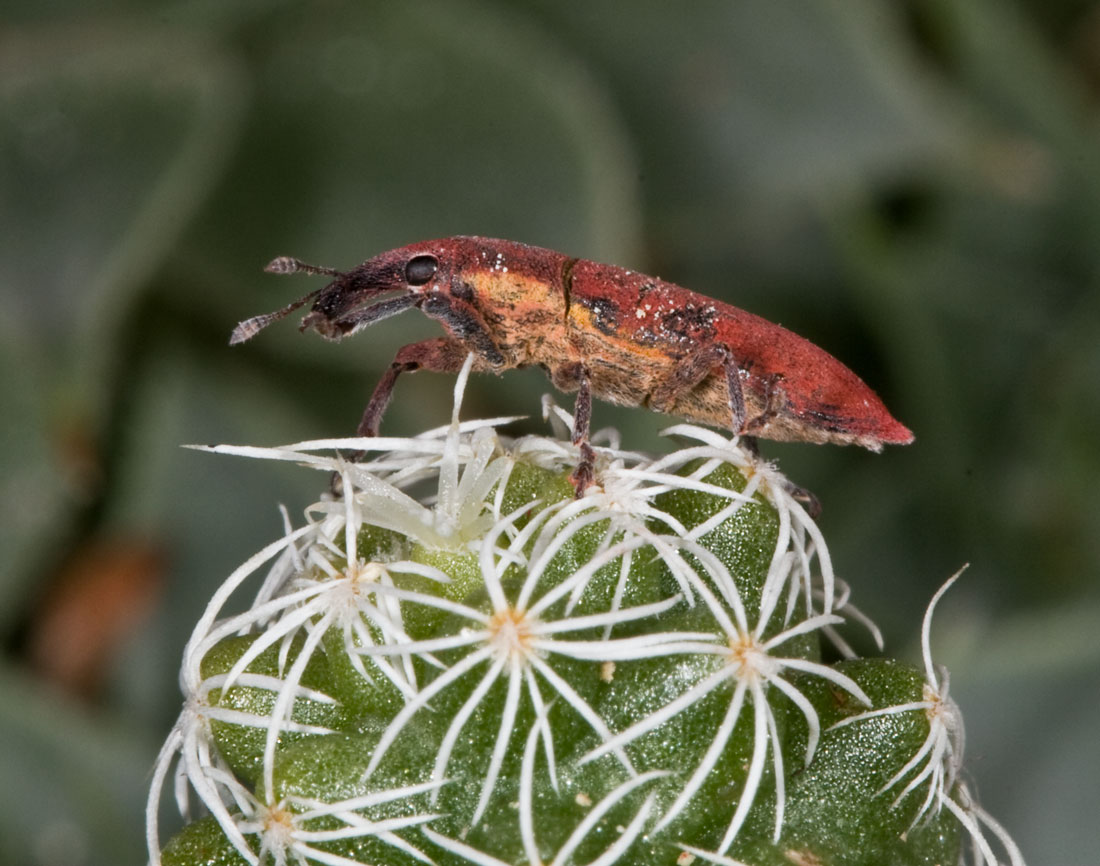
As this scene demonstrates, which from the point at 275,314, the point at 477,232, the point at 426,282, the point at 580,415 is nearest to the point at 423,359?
the point at 426,282

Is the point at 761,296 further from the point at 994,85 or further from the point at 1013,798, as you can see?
the point at 1013,798

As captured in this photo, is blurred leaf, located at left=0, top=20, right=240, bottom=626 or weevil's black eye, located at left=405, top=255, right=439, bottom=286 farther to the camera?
blurred leaf, located at left=0, top=20, right=240, bottom=626

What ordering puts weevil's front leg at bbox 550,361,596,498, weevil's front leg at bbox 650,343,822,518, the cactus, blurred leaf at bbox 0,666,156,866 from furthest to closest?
1. blurred leaf at bbox 0,666,156,866
2. weevil's front leg at bbox 650,343,822,518
3. weevil's front leg at bbox 550,361,596,498
4. the cactus

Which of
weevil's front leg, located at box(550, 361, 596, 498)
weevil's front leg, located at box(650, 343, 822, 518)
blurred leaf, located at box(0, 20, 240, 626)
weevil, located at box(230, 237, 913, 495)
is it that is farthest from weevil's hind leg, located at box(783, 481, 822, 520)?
blurred leaf, located at box(0, 20, 240, 626)

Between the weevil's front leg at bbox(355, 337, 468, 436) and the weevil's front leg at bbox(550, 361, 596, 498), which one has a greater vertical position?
the weevil's front leg at bbox(550, 361, 596, 498)

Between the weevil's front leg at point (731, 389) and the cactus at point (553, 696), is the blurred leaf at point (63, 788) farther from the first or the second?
the weevil's front leg at point (731, 389)

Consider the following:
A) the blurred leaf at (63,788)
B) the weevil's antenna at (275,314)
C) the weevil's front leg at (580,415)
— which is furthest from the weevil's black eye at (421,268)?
the blurred leaf at (63,788)

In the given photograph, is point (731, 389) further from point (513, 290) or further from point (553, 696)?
point (553, 696)

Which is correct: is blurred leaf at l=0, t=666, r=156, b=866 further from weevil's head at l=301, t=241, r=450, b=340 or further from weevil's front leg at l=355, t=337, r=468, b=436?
weevil's head at l=301, t=241, r=450, b=340

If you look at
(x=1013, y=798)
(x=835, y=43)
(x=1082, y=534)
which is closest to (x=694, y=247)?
(x=835, y=43)
